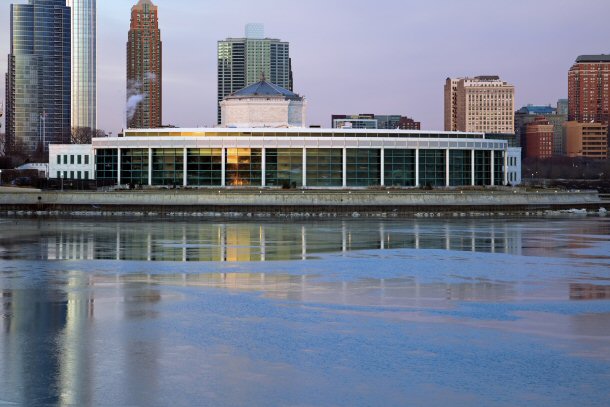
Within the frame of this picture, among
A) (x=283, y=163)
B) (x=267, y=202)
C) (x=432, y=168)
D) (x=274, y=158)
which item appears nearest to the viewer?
(x=267, y=202)

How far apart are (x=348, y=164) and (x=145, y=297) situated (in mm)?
88211

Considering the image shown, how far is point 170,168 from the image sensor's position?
387ft

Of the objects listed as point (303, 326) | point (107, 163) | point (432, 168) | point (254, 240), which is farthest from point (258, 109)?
point (303, 326)

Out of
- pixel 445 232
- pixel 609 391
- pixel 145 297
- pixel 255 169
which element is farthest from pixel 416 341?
pixel 255 169

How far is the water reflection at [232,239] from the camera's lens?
46.2 meters

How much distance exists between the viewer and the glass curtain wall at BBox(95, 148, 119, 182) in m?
120

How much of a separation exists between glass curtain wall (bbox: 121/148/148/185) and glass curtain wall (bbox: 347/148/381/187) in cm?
2662

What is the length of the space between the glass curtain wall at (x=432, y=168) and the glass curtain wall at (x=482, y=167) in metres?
6.13

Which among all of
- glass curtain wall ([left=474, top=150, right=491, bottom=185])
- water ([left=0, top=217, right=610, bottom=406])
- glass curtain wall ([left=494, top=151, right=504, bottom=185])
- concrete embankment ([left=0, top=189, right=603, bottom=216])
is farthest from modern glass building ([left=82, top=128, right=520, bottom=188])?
water ([left=0, top=217, right=610, bottom=406])

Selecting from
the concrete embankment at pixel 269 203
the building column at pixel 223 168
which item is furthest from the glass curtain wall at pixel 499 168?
the building column at pixel 223 168

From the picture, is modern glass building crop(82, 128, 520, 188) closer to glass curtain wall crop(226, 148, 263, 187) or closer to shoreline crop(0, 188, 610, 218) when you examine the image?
glass curtain wall crop(226, 148, 263, 187)

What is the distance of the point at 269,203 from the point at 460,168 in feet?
119

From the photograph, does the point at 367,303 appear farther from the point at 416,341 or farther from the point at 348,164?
the point at 348,164

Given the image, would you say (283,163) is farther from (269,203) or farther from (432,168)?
(269,203)
